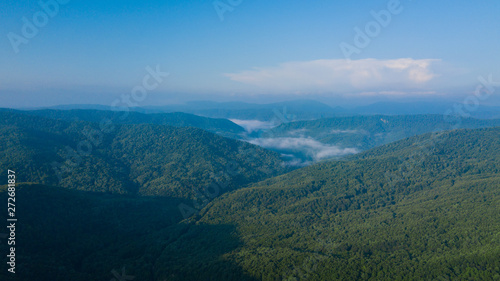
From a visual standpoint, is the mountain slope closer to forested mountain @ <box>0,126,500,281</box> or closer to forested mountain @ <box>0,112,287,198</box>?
forested mountain @ <box>0,126,500,281</box>

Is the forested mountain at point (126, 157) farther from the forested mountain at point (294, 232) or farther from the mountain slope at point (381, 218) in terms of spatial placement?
the mountain slope at point (381, 218)

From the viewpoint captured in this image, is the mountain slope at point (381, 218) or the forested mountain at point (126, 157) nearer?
the mountain slope at point (381, 218)

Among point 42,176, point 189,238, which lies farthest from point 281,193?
point 42,176

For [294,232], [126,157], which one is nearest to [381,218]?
[294,232]

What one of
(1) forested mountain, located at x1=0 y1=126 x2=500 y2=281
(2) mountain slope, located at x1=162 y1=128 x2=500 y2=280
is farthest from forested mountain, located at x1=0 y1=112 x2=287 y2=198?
(2) mountain slope, located at x1=162 y1=128 x2=500 y2=280

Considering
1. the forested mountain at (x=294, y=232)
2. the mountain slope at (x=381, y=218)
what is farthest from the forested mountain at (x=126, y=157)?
the mountain slope at (x=381, y=218)
